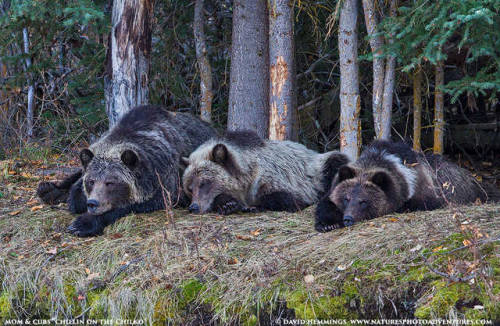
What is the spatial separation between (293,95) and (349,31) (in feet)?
4.81

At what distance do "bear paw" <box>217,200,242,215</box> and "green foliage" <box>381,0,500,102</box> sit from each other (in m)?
2.77

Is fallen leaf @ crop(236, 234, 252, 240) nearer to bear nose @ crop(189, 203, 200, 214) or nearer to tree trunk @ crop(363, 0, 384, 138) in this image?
bear nose @ crop(189, 203, 200, 214)

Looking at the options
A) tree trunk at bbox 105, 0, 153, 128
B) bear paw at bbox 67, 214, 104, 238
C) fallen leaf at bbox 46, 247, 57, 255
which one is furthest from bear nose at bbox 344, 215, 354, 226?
tree trunk at bbox 105, 0, 153, 128

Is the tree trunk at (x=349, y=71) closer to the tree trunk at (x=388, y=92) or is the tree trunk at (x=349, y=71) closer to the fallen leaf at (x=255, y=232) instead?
the tree trunk at (x=388, y=92)

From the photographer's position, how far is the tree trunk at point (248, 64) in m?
9.80

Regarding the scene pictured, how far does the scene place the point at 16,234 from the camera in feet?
22.5

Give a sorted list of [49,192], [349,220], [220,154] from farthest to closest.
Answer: [49,192]
[220,154]
[349,220]

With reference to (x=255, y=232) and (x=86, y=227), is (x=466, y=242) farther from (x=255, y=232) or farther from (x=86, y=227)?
(x=86, y=227)

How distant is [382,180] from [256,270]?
2.09 m

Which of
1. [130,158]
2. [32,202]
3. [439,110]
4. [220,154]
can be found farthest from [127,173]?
[439,110]

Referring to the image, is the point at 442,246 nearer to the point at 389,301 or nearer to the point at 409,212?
the point at 389,301

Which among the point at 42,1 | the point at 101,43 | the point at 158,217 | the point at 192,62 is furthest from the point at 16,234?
the point at 192,62

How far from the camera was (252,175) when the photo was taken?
7.76 metres

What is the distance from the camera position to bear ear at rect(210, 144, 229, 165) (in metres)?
7.45
